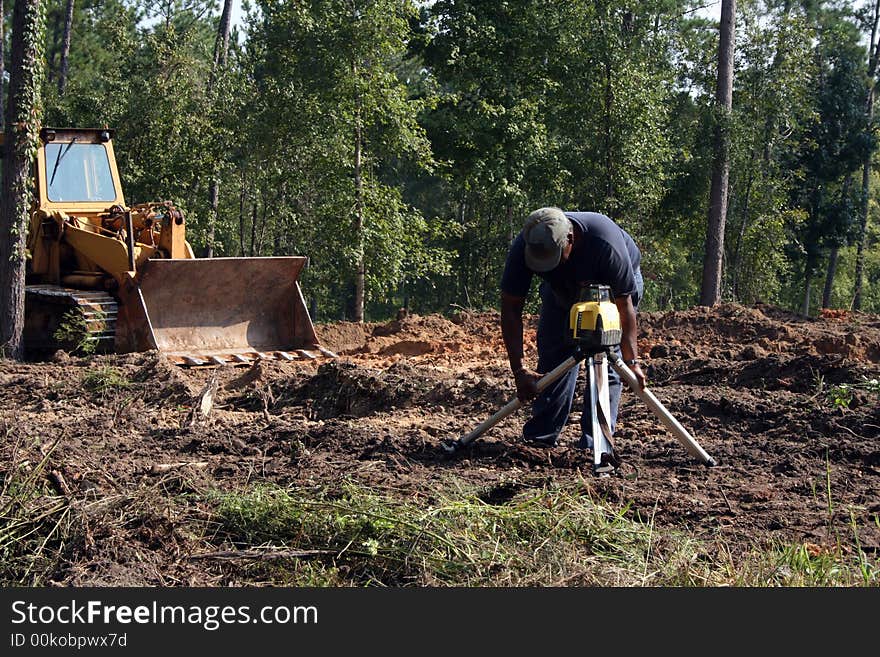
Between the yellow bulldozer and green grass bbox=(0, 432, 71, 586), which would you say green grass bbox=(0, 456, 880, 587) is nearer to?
green grass bbox=(0, 432, 71, 586)

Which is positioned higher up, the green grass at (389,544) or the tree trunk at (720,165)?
the tree trunk at (720,165)

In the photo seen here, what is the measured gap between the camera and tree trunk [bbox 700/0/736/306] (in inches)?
817

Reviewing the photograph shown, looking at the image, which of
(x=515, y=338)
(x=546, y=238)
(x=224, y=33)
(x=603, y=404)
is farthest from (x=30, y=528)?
(x=224, y=33)

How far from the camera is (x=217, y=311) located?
479 inches

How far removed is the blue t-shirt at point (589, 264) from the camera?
5.97m

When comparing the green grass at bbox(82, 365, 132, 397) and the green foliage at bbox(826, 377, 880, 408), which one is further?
the green grass at bbox(82, 365, 132, 397)

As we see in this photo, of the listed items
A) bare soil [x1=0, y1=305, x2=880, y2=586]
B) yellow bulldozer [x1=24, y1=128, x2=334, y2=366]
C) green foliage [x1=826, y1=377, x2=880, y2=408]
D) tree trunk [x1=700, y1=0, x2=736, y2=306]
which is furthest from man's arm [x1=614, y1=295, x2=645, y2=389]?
tree trunk [x1=700, y1=0, x2=736, y2=306]

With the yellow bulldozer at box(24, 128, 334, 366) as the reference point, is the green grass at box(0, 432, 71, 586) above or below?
below

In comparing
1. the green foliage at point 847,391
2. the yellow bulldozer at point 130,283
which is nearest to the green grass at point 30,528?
the green foliage at point 847,391

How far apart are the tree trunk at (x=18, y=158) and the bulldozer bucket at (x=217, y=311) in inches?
46.7

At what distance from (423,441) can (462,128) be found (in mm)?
16874

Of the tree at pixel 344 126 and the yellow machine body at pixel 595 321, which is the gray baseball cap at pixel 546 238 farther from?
the tree at pixel 344 126

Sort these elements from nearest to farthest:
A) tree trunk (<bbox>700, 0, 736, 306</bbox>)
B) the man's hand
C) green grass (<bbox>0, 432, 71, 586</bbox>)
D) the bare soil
A: 1. green grass (<bbox>0, 432, 71, 586</bbox>)
2. the bare soil
3. the man's hand
4. tree trunk (<bbox>700, 0, 736, 306</bbox>)

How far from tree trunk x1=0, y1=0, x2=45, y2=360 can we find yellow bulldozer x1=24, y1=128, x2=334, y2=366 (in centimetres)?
34
